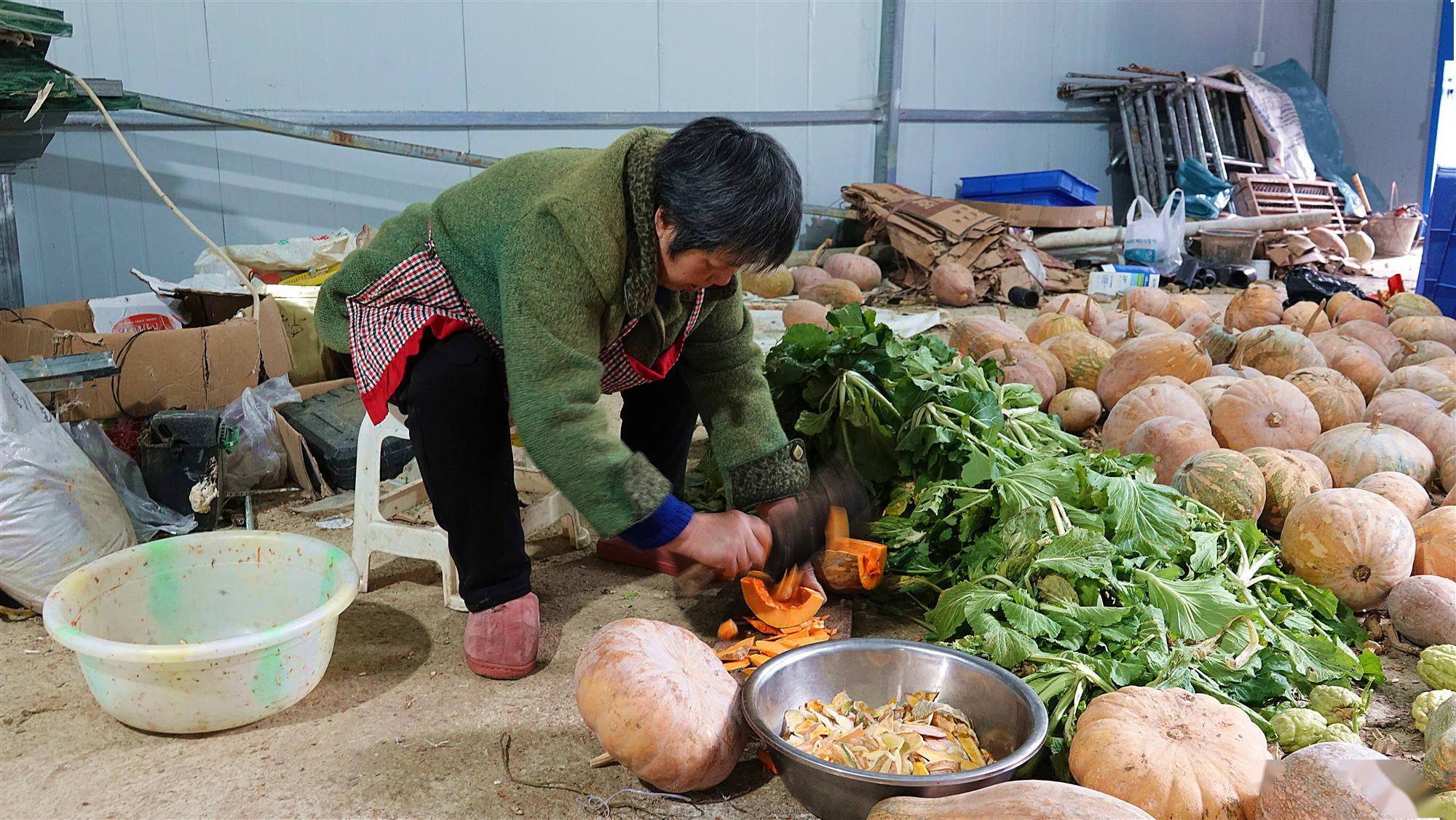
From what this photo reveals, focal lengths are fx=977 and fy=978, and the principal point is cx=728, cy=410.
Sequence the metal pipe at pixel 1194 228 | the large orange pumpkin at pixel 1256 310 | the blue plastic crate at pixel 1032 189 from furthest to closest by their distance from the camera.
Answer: the blue plastic crate at pixel 1032 189 → the metal pipe at pixel 1194 228 → the large orange pumpkin at pixel 1256 310

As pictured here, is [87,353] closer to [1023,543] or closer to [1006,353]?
[1023,543]

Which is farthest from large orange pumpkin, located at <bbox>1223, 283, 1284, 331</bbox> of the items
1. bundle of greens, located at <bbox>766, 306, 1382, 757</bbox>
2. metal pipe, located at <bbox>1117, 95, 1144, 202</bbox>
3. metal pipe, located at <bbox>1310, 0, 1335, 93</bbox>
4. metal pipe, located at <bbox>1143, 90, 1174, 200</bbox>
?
metal pipe, located at <bbox>1310, 0, 1335, 93</bbox>

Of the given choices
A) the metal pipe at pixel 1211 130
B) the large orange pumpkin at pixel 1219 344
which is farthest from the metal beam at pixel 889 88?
the large orange pumpkin at pixel 1219 344

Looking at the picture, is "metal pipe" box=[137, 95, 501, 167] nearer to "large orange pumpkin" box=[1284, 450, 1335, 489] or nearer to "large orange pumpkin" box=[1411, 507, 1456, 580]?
"large orange pumpkin" box=[1284, 450, 1335, 489]

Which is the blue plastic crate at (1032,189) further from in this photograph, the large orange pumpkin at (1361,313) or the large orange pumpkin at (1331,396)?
the large orange pumpkin at (1331,396)

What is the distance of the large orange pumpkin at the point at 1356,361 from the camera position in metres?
3.71

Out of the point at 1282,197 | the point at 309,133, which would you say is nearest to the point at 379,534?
the point at 309,133

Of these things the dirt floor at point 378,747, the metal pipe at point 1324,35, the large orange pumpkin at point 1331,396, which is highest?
the metal pipe at point 1324,35

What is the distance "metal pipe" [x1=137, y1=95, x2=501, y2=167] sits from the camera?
5.05 meters

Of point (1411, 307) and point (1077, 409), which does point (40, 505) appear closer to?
point (1077, 409)

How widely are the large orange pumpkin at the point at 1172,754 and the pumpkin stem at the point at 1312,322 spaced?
339cm

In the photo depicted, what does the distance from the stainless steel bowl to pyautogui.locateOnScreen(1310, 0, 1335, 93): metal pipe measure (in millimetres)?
12795

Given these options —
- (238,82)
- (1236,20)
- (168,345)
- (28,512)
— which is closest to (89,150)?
(238,82)

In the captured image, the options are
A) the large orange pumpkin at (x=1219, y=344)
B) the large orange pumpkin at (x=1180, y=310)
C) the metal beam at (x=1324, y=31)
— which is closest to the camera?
the large orange pumpkin at (x=1219, y=344)
